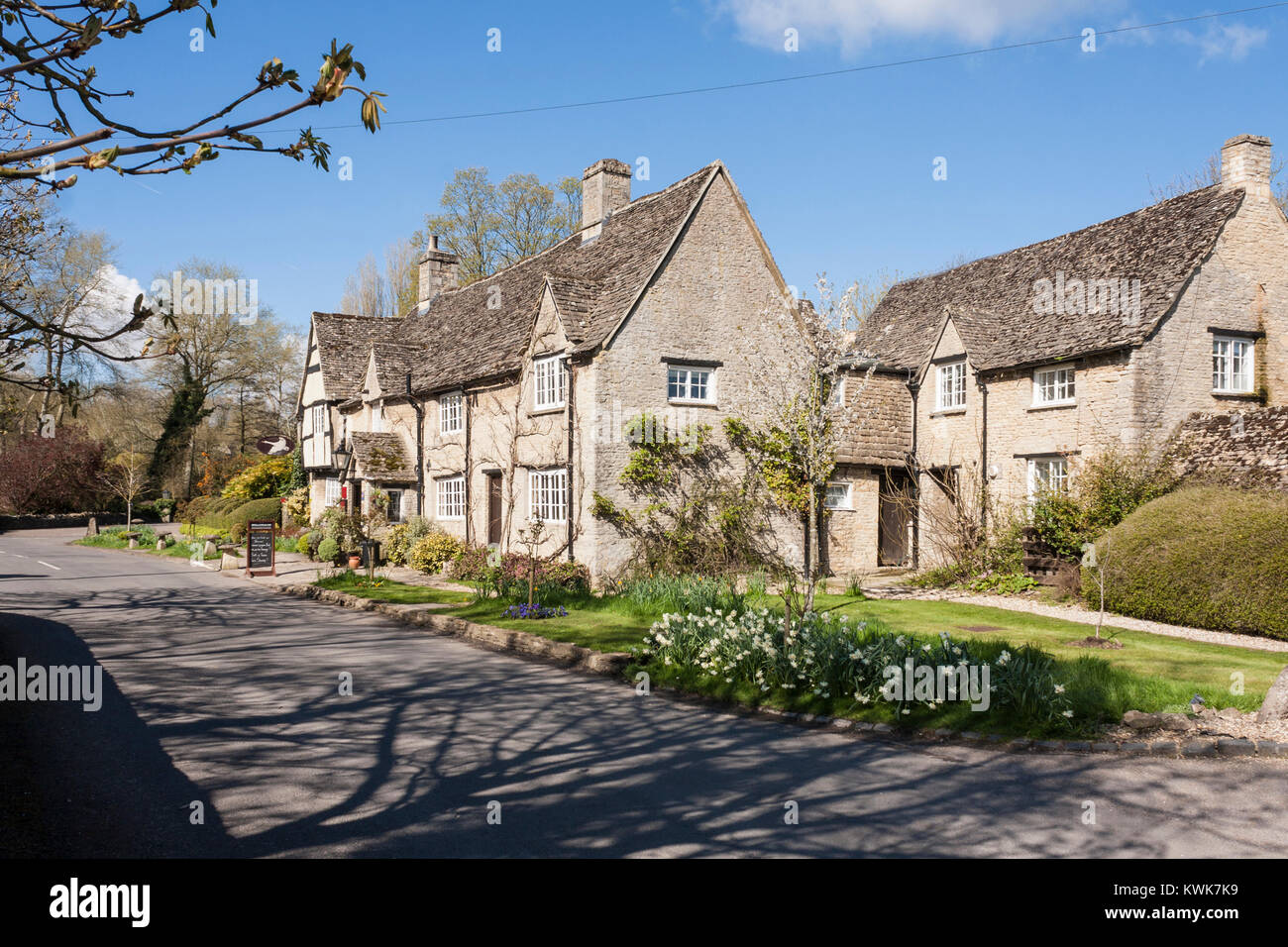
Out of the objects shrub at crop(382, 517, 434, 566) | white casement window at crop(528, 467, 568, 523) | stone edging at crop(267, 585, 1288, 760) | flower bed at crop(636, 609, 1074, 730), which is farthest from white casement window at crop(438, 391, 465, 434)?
flower bed at crop(636, 609, 1074, 730)

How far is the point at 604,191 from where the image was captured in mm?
27969

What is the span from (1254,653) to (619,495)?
12.6 metres

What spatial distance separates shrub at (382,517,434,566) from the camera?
27.6 m

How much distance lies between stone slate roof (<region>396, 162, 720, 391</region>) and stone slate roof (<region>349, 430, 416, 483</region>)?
Result: 91.7 inches

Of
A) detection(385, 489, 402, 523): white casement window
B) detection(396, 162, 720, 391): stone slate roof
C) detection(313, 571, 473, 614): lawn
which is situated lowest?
detection(313, 571, 473, 614): lawn

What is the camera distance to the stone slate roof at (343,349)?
35.3 metres

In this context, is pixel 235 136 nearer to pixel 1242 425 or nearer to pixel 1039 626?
pixel 1039 626

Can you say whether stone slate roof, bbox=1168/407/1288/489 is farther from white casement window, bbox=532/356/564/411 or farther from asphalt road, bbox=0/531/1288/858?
white casement window, bbox=532/356/564/411

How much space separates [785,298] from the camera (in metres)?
23.2

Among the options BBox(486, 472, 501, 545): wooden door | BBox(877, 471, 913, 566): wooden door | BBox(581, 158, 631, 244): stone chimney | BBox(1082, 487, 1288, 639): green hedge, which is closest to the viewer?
BBox(1082, 487, 1288, 639): green hedge

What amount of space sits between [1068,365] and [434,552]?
59.2 ft

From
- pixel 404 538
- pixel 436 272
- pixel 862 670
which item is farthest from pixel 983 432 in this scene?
pixel 436 272
